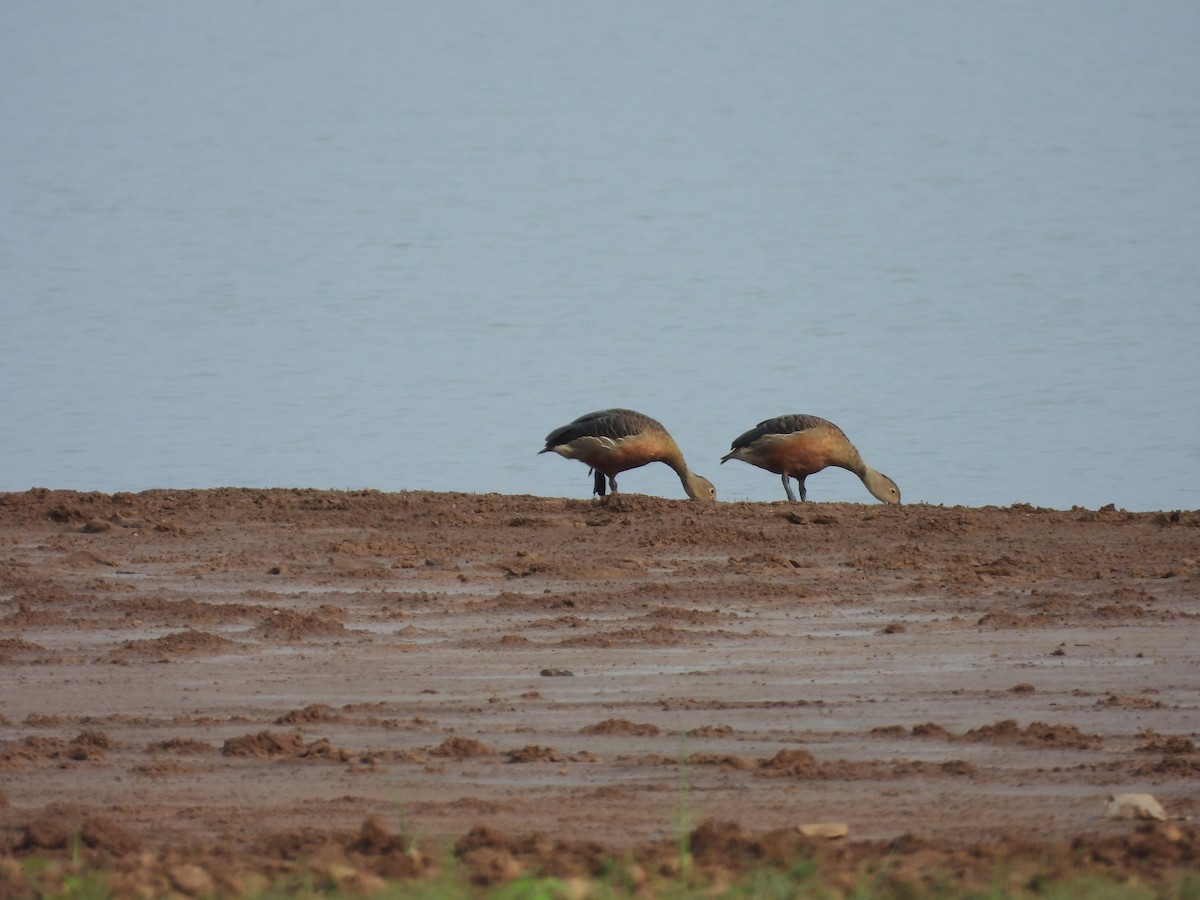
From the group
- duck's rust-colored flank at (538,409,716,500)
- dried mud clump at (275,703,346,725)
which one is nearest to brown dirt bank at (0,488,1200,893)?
dried mud clump at (275,703,346,725)

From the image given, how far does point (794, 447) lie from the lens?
17.5 metres

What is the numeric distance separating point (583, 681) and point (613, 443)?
8.20m

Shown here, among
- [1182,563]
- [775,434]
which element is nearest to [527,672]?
[1182,563]

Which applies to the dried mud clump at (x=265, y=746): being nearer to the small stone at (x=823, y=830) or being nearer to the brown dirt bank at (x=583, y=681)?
the brown dirt bank at (x=583, y=681)

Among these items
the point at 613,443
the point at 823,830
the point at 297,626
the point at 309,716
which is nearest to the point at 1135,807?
the point at 823,830

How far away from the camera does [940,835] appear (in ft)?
19.9

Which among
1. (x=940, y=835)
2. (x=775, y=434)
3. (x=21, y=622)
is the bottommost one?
(x=940, y=835)

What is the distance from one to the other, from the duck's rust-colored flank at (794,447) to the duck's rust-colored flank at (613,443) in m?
0.76

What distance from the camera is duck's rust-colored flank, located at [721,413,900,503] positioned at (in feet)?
57.3

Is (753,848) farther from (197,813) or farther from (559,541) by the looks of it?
(559,541)

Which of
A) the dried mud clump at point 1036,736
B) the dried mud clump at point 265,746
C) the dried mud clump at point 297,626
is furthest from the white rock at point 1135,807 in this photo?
the dried mud clump at point 297,626

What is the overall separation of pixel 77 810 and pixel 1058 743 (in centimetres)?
389

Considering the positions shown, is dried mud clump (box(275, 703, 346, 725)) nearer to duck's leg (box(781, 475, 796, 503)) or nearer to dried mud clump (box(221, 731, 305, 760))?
dried mud clump (box(221, 731, 305, 760))

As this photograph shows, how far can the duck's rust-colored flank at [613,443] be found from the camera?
17.2 meters
